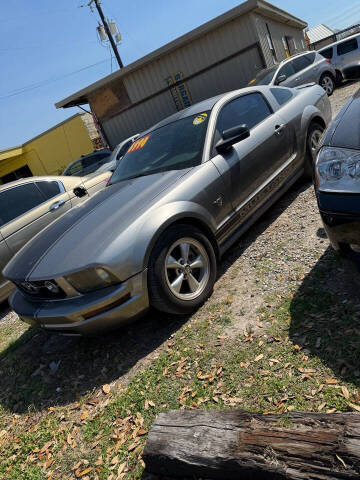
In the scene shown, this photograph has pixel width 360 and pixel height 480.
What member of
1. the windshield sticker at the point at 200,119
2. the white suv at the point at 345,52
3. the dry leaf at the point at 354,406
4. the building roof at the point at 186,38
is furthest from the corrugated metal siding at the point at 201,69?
the dry leaf at the point at 354,406

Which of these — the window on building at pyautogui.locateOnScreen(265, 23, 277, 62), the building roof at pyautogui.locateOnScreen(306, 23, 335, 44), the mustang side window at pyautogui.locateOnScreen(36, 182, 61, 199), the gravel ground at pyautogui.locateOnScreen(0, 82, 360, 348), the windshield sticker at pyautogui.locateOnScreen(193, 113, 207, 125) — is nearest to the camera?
the gravel ground at pyautogui.locateOnScreen(0, 82, 360, 348)

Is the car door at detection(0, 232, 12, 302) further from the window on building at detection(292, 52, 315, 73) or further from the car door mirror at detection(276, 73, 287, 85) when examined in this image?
the window on building at detection(292, 52, 315, 73)

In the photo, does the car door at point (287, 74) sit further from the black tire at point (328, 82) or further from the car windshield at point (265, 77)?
the black tire at point (328, 82)

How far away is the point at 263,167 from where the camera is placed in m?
4.00

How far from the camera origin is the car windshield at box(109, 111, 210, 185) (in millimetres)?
3631

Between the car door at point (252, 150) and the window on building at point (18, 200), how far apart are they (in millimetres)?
3305

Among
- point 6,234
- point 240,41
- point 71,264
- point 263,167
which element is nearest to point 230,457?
point 71,264

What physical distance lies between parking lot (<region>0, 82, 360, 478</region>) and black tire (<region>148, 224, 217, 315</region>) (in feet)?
0.53

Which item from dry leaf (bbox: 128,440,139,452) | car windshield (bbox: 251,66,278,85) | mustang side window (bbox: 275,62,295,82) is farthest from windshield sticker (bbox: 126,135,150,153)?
mustang side window (bbox: 275,62,295,82)

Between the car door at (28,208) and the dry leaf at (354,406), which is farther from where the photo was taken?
the car door at (28,208)

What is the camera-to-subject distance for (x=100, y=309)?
2721 millimetres

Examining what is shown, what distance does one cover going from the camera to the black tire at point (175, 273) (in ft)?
9.39

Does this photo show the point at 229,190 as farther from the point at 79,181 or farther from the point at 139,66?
the point at 139,66

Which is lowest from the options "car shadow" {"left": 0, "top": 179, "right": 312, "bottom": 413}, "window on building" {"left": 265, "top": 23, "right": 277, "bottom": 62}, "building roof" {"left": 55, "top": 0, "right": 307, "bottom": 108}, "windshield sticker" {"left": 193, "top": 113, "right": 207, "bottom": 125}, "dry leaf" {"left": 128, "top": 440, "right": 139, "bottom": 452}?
"dry leaf" {"left": 128, "top": 440, "right": 139, "bottom": 452}
